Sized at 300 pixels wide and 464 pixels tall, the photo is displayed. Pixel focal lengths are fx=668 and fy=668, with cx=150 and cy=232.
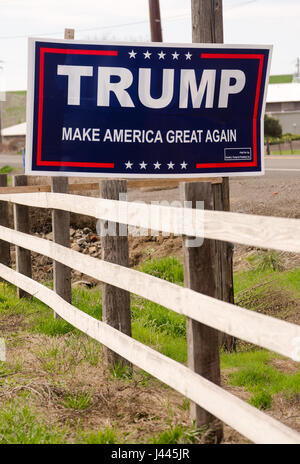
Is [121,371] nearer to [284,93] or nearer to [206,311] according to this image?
[206,311]

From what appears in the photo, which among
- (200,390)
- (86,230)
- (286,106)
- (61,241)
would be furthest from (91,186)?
(286,106)

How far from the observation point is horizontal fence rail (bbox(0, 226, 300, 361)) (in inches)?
115

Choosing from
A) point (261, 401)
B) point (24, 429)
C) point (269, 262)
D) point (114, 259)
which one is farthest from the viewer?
point (269, 262)

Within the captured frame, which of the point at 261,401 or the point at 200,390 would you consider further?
the point at 261,401

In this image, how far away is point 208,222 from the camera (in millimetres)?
3588

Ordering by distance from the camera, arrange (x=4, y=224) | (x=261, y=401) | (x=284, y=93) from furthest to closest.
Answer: (x=284, y=93) < (x=4, y=224) < (x=261, y=401)

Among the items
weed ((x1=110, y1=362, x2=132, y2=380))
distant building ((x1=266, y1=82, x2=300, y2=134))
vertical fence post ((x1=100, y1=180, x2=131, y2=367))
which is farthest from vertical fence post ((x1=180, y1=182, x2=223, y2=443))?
distant building ((x1=266, y1=82, x2=300, y2=134))

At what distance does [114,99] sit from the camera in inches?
228

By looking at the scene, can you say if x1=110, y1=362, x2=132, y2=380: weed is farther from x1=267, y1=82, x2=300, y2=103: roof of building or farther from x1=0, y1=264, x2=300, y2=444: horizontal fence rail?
x1=267, y1=82, x2=300, y2=103: roof of building

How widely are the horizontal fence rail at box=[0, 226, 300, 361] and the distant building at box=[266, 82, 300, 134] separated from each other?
6013 centimetres

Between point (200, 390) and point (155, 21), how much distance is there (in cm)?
2217

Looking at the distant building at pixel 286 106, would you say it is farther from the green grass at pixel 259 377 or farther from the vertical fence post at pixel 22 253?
the green grass at pixel 259 377

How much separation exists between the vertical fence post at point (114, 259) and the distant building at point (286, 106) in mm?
59648

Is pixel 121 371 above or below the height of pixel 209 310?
below
